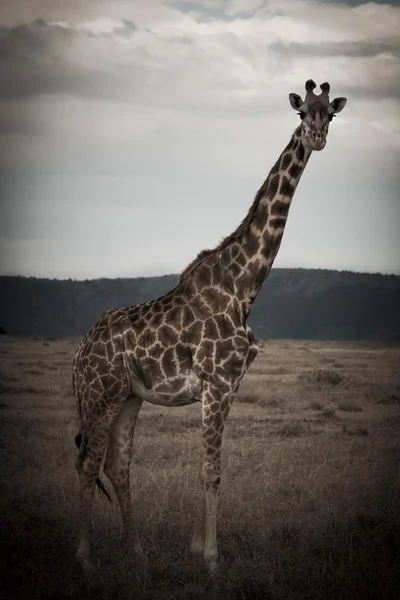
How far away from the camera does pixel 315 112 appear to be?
7.76 meters

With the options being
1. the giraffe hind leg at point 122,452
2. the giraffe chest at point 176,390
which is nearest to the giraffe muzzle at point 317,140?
the giraffe chest at point 176,390

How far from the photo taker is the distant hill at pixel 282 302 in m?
90.9

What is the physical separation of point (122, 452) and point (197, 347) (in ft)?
4.84

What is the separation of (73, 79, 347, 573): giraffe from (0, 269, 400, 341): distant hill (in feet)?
257

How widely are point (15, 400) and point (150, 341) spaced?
12.6 meters

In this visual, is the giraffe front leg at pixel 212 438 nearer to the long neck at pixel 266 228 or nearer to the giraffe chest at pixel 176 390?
the giraffe chest at pixel 176 390

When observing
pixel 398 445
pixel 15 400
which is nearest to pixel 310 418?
pixel 398 445

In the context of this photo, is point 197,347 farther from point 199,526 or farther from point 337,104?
point 337,104

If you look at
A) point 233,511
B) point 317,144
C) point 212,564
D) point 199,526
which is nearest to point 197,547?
point 199,526

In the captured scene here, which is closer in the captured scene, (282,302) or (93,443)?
(93,443)

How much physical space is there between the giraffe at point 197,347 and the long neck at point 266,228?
0.03ft

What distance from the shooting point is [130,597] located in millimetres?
6938

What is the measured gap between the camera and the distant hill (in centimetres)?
9094

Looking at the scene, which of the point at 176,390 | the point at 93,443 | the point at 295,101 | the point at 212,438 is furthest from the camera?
the point at 93,443
